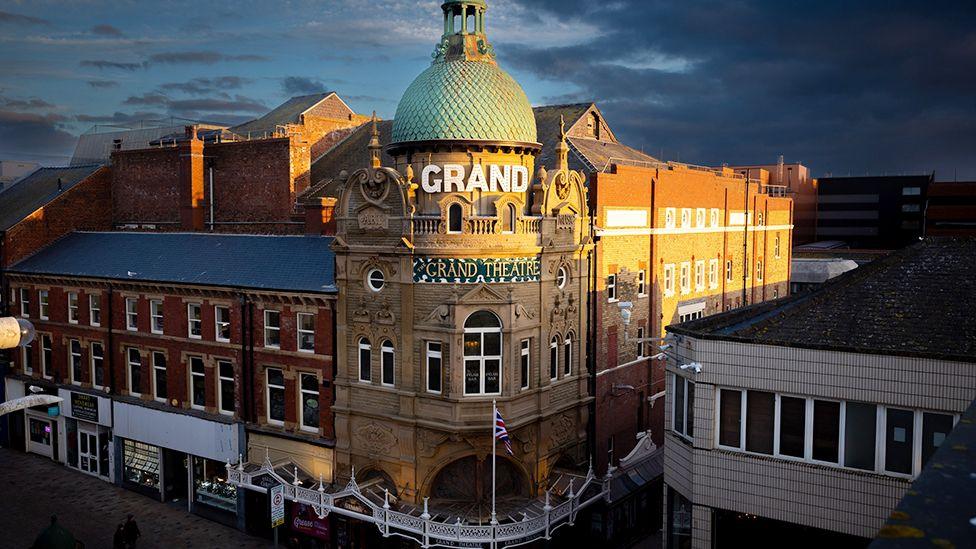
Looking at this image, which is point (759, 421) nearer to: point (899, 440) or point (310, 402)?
point (899, 440)

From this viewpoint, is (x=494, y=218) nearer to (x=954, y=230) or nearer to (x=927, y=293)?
(x=927, y=293)

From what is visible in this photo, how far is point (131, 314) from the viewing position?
41.5m

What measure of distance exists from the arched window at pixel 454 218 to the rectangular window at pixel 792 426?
14824 mm

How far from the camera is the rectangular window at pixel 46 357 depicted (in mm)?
45406

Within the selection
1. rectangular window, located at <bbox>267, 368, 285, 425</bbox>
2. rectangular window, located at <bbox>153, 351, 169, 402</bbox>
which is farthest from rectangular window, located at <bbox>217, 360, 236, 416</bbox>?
rectangular window, located at <bbox>153, 351, 169, 402</bbox>

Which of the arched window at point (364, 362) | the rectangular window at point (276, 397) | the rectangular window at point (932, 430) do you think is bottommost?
the rectangular window at point (276, 397)

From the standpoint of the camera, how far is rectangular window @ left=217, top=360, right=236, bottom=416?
37469 millimetres

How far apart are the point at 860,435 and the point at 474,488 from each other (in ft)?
52.4

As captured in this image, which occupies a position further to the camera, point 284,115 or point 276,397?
point 284,115

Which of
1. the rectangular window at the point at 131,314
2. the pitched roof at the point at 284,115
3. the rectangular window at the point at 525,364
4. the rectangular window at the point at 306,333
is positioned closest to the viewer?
the rectangular window at the point at 525,364

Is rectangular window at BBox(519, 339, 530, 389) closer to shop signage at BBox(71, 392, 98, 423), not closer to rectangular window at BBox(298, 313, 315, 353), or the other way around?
rectangular window at BBox(298, 313, 315, 353)

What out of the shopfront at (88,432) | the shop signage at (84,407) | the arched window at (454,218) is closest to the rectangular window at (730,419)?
the arched window at (454,218)

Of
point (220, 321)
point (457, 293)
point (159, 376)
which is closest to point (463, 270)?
point (457, 293)

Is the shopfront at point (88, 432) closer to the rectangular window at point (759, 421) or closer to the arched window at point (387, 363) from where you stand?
the arched window at point (387, 363)
